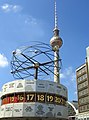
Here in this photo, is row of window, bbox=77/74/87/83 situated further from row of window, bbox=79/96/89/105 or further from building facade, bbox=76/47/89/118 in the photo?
row of window, bbox=79/96/89/105

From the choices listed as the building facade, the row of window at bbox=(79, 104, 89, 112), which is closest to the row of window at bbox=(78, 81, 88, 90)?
the building facade

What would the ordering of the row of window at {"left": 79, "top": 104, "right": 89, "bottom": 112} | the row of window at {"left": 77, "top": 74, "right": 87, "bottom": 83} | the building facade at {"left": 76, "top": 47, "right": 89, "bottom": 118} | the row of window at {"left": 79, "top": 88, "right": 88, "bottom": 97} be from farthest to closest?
1. the row of window at {"left": 77, "top": 74, "right": 87, "bottom": 83}
2. the row of window at {"left": 79, "top": 88, "right": 88, "bottom": 97}
3. the building facade at {"left": 76, "top": 47, "right": 89, "bottom": 118}
4. the row of window at {"left": 79, "top": 104, "right": 89, "bottom": 112}

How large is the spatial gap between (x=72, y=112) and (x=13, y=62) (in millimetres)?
84218

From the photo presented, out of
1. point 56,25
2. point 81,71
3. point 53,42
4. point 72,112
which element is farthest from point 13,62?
point 56,25

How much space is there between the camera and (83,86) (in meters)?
99.7

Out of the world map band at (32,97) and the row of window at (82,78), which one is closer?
the world map band at (32,97)

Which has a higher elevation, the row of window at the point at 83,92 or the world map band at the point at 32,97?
the row of window at the point at 83,92

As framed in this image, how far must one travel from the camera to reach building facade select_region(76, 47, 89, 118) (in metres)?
95.5

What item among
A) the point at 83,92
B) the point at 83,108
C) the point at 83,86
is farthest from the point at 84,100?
the point at 83,86

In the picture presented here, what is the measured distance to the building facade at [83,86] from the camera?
313ft

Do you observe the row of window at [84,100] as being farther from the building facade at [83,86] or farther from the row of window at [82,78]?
the row of window at [82,78]

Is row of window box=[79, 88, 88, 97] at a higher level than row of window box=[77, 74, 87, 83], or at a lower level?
lower

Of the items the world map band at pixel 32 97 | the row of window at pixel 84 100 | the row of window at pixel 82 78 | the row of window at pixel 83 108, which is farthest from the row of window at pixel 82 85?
the world map band at pixel 32 97

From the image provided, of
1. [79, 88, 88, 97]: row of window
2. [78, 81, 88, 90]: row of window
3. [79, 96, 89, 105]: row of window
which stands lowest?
[79, 96, 89, 105]: row of window
